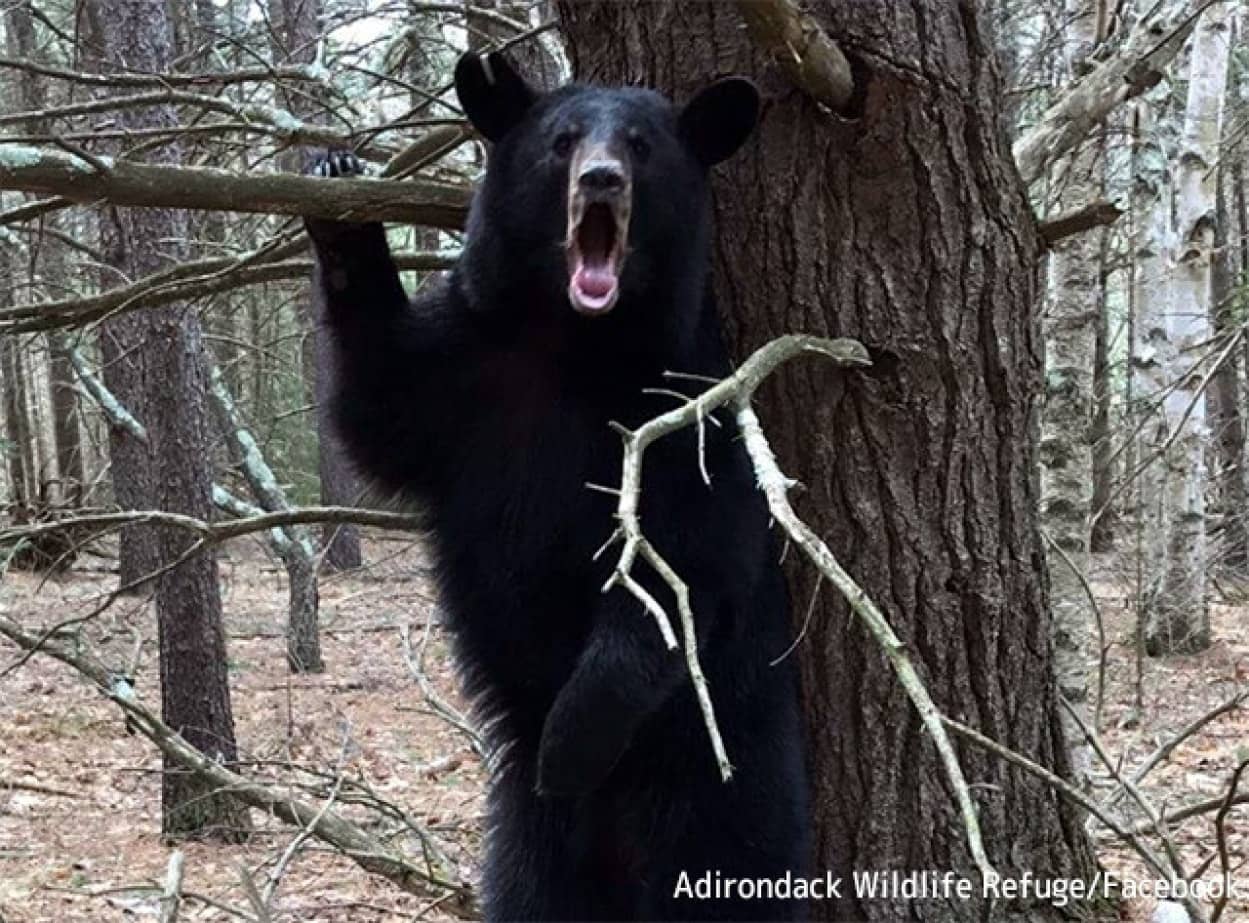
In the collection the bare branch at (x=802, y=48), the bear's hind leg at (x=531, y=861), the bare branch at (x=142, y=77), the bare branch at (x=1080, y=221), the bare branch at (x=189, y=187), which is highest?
the bare branch at (x=142, y=77)

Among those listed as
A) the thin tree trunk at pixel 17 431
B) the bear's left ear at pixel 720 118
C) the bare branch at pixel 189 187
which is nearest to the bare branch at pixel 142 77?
the bare branch at pixel 189 187

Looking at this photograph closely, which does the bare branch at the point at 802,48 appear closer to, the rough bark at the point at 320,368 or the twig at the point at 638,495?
the twig at the point at 638,495

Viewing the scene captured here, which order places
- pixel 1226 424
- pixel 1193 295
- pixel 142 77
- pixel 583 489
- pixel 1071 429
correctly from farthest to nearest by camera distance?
pixel 1226 424 → pixel 1193 295 → pixel 1071 429 → pixel 142 77 → pixel 583 489

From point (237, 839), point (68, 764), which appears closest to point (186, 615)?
point (237, 839)

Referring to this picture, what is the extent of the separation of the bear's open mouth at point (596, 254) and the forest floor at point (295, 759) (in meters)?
1.68

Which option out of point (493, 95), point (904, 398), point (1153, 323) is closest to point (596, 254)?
point (493, 95)

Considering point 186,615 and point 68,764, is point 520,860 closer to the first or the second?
point 186,615

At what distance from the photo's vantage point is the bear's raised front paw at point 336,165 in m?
3.43

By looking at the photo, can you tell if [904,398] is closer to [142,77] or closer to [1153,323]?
[142,77]

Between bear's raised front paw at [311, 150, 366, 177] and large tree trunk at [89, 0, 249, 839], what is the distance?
4416 mm

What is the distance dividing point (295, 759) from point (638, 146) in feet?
22.5

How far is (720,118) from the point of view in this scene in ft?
9.73

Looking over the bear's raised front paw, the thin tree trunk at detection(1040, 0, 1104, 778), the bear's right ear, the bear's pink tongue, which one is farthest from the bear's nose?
the thin tree trunk at detection(1040, 0, 1104, 778)

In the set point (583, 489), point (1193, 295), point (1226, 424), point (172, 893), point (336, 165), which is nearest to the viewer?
point (172, 893)
